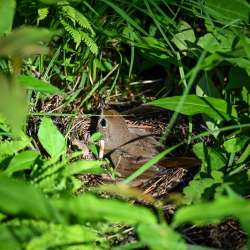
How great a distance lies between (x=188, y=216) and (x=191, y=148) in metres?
1.28

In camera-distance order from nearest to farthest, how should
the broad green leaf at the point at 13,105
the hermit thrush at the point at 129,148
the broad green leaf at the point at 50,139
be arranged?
1. the broad green leaf at the point at 13,105
2. the broad green leaf at the point at 50,139
3. the hermit thrush at the point at 129,148

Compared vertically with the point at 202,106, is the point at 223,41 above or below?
above

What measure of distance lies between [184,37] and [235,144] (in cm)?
66

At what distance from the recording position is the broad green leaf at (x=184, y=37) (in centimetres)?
254

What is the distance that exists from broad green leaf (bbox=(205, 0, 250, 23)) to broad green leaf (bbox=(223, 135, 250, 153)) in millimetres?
540

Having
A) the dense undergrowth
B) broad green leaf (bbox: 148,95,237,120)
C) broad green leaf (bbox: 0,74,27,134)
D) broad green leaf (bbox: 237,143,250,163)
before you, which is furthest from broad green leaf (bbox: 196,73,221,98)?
broad green leaf (bbox: 0,74,27,134)

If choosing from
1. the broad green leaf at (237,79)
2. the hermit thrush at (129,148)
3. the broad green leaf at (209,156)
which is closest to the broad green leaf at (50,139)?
the hermit thrush at (129,148)

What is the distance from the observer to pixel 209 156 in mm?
2188

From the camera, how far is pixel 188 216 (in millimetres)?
1146

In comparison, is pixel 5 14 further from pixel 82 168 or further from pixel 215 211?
pixel 215 211

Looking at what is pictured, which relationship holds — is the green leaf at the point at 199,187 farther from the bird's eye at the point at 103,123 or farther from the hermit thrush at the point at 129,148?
the bird's eye at the point at 103,123

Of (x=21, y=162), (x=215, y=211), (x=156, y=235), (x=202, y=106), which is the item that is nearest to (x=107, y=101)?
(x=202, y=106)

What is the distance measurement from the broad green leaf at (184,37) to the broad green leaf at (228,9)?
19 centimetres

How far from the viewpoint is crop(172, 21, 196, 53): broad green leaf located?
2.54 metres
